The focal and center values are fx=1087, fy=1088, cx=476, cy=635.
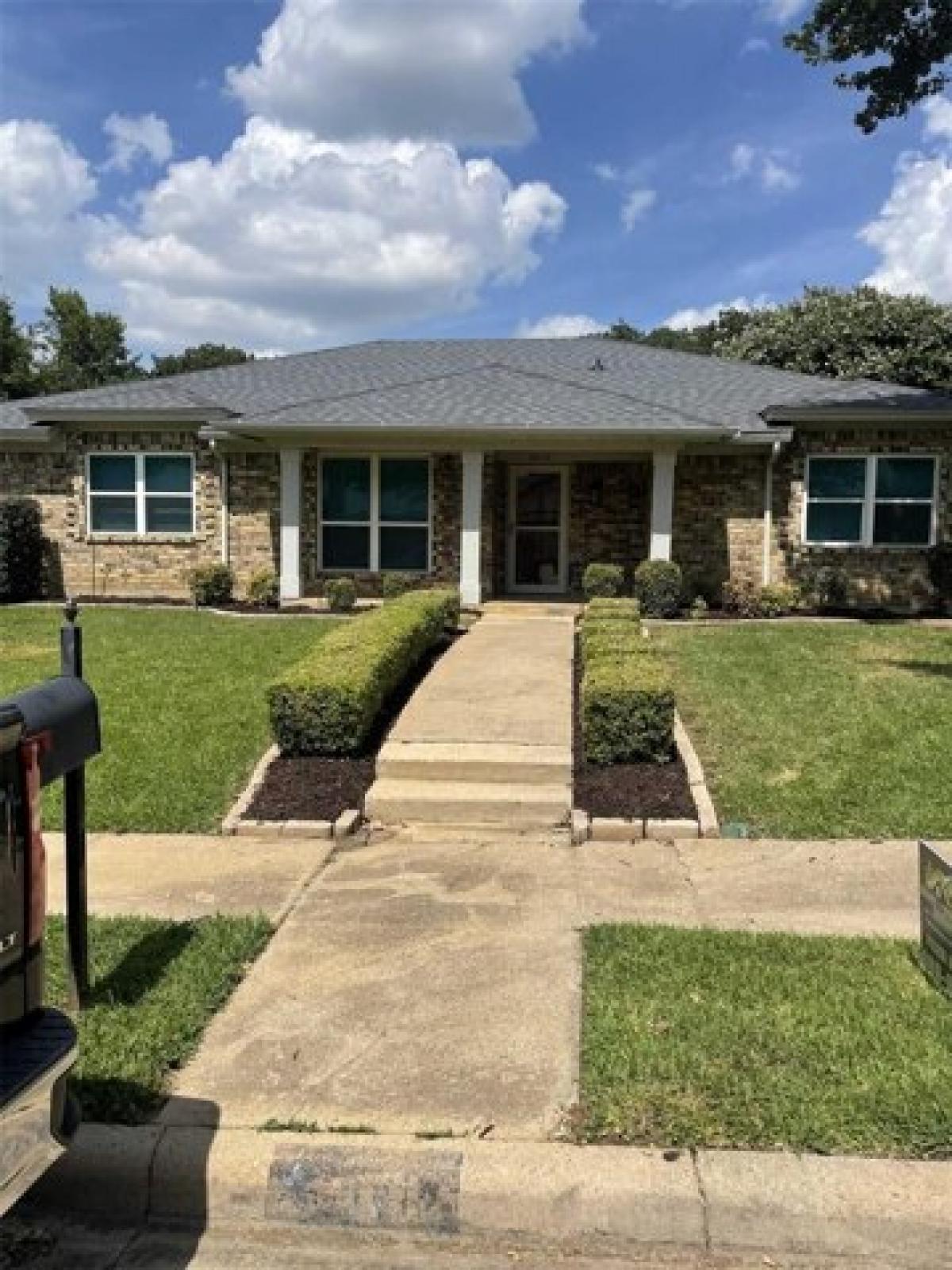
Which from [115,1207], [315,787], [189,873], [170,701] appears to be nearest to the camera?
[115,1207]

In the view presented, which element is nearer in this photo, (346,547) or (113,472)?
(346,547)

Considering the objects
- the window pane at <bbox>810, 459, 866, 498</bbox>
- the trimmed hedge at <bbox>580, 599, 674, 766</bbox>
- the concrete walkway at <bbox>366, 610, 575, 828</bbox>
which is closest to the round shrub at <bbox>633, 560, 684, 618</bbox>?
the window pane at <bbox>810, 459, 866, 498</bbox>

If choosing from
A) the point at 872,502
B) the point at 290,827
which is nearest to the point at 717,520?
the point at 872,502

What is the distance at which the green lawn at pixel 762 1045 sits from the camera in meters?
3.26

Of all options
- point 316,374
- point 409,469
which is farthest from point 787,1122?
point 316,374

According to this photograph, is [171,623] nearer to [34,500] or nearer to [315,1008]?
[34,500]

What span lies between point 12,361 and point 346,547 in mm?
33811

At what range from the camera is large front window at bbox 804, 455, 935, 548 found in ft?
53.2

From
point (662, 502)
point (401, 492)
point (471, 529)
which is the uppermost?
point (401, 492)

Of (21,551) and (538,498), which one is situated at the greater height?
(538,498)

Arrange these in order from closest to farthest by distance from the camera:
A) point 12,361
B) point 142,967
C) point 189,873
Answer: point 142,967 → point 189,873 → point 12,361

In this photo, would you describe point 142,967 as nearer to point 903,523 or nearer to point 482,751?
point 482,751

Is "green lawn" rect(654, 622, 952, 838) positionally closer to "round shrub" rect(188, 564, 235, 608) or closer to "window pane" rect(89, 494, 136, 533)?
"round shrub" rect(188, 564, 235, 608)

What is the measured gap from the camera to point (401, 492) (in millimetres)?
17203
